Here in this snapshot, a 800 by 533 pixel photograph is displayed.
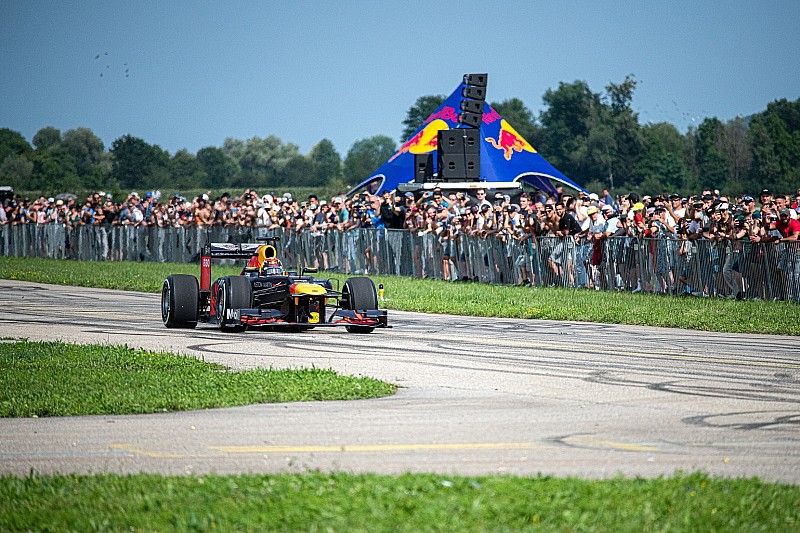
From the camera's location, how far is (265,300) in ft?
63.9

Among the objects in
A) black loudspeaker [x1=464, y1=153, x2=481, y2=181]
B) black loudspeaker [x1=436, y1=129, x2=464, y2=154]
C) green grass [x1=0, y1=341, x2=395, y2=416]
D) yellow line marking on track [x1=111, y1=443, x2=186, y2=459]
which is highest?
black loudspeaker [x1=436, y1=129, x2=464, y2=154]

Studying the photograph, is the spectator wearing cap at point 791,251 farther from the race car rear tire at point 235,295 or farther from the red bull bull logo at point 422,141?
the red bull bull logo at point 422,141

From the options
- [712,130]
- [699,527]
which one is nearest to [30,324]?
[699,527]

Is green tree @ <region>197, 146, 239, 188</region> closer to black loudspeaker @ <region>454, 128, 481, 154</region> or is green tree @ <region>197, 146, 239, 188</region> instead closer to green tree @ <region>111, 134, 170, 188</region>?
green tree @ <region>111, 134, 170, 188</region>

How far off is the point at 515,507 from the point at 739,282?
17.8 meters

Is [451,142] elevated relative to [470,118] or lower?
lower

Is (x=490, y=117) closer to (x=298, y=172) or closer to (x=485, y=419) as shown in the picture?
(x=485, y=419)

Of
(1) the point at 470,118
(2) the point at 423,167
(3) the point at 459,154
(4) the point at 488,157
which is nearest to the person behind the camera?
(3) the point at 459,154

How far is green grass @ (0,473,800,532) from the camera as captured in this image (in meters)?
7.11

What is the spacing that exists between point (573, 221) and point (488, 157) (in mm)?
22660

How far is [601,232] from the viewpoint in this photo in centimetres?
2783

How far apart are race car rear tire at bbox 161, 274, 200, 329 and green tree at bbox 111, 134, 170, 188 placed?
336 ft

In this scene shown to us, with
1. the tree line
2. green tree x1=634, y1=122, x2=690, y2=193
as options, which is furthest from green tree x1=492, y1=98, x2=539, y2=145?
green tree x1=634, y1=122, x2=690, y2=193

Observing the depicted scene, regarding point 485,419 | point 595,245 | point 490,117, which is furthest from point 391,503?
point 490,117
